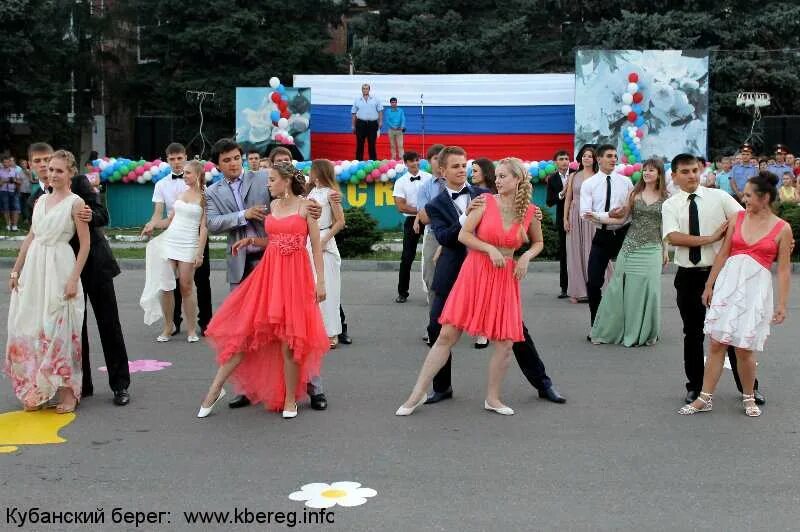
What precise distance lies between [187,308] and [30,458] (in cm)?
401

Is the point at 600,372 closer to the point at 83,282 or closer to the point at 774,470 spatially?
the point at 774,470

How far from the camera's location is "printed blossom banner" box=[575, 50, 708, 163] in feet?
83.8

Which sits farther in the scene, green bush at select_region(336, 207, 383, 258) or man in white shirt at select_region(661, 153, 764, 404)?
green bush at select_region(336, 207, 383, 258)

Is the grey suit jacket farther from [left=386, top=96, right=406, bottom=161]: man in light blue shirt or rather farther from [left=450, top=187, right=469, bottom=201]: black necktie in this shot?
[left=386, top=96, right=406, bottom=161]: man in light blue shirt

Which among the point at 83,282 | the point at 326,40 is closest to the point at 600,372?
the point at 83,282

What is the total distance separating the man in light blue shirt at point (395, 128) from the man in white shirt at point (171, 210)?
50.7 feet

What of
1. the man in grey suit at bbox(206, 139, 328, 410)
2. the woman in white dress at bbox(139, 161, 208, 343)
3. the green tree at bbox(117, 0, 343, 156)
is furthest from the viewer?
the green tree at bbox(117, 0, 343, 156)

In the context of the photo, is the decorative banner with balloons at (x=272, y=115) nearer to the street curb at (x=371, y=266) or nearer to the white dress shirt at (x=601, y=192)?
the street curb at (x=371, y=266)

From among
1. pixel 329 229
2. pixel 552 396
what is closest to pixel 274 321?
pixel 552 396

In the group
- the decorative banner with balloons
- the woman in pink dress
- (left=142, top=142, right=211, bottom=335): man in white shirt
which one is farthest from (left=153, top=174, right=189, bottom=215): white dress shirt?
the decorative banner with balloons

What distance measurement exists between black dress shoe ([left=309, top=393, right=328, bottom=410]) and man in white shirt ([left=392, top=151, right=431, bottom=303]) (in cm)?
460

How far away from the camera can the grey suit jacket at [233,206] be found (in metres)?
7.90

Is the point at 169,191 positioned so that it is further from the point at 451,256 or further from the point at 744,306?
the point at 744,306

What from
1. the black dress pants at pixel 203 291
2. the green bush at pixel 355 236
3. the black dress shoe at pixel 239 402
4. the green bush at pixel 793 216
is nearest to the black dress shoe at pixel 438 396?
the black dress shoe at pixel 239 402
